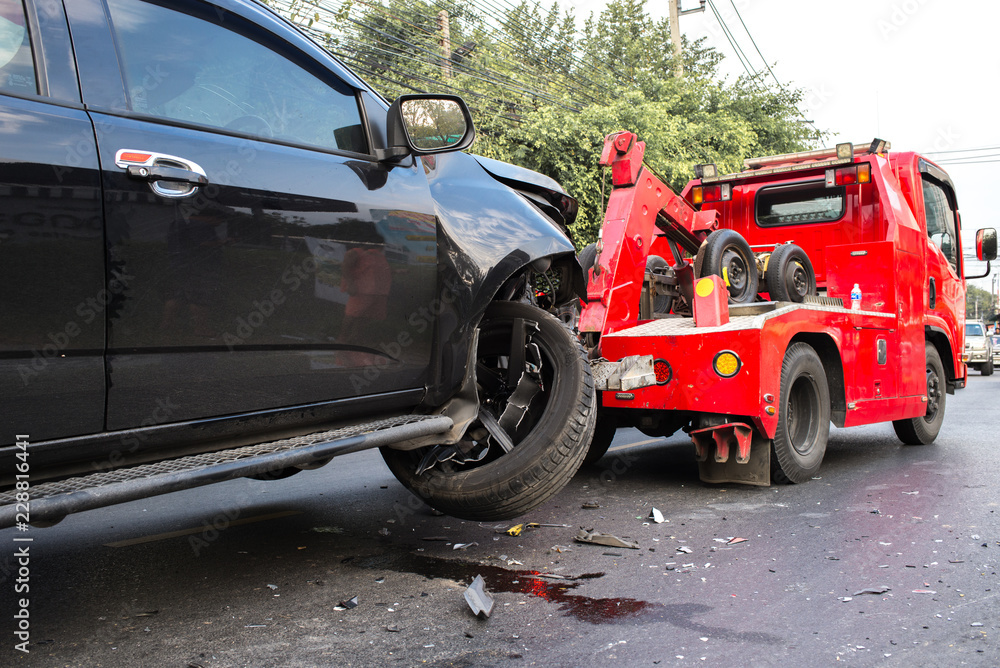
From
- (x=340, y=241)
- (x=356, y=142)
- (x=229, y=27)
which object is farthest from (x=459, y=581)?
(x=229, y=27)

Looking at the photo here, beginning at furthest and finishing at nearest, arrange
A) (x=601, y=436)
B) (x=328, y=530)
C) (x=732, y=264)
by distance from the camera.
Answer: (x=601, y=436)
(x=732, y=264)
(x=328, y=530)

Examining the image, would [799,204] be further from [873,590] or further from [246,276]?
[246,276]

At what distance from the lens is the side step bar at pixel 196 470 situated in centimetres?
221

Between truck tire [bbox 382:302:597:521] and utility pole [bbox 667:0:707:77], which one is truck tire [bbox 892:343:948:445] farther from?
utility pole [bbox 667:0:707:77]

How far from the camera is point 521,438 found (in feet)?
12.5

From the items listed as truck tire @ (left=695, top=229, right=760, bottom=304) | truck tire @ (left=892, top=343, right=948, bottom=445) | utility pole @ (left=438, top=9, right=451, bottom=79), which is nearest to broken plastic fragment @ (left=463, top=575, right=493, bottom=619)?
truck tire @ (left=695, top=229, right=760, bottom=304)

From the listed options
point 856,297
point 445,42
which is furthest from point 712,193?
point 445,42

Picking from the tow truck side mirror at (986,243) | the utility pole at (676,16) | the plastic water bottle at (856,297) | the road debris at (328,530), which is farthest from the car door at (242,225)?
the utility pole at (676,16)

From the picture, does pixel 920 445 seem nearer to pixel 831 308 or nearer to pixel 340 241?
pixel 831 308

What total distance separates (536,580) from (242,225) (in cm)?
196

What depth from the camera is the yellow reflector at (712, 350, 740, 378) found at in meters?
5.23

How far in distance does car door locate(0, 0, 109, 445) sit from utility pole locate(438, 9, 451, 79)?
13167mm

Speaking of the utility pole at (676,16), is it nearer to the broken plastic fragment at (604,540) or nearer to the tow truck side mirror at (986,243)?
the tow truck side mirror at (986,243)

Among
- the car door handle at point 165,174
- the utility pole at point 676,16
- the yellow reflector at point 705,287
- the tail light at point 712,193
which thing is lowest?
the yellow reflector at point 705,287
